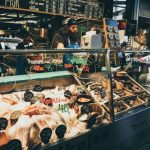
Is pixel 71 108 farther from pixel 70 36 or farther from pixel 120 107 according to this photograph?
pixel 70 36

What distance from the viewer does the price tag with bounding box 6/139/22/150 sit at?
2.19 meters

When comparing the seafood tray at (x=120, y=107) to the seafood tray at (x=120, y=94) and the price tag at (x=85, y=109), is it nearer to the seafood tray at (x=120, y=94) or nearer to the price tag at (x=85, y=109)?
the seafood tray at (x=120, y=94)

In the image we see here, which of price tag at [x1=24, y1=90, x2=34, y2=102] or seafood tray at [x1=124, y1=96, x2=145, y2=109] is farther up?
price tag at [x1=24, y1=90, x2=34, y2=102]

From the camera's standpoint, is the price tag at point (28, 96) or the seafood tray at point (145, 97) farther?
the seafood tray at point (145, 97)

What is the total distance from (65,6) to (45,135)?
4845mm

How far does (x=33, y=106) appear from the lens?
285cm

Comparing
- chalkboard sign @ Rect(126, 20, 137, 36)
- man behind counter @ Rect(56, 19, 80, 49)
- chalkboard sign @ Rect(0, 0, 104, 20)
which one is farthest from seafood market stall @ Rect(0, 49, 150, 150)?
chalkboard sign @ Rect(126, 20, 137, 36)

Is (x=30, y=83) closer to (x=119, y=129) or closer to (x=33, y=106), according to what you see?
(x=33, y=106)

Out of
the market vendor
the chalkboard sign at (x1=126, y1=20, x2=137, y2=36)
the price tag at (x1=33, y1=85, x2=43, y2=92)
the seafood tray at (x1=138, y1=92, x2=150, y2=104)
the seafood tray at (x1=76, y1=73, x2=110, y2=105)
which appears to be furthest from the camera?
the chalkboard sign at (x1=126, y1=20, x2=137, y2=36)

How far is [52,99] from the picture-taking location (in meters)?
3.17

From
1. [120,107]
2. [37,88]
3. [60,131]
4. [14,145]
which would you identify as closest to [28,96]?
[37,88]

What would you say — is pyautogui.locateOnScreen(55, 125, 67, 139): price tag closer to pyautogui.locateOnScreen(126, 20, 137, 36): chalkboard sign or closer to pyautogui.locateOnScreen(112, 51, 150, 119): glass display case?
pyautogui.locateOnScreen(112, 51, 150, 119): glass display case

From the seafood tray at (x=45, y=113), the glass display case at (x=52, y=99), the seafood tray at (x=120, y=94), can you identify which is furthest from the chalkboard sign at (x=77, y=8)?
the seafood tray at (x=45, y=113)

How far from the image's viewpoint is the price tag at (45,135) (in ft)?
8.13
